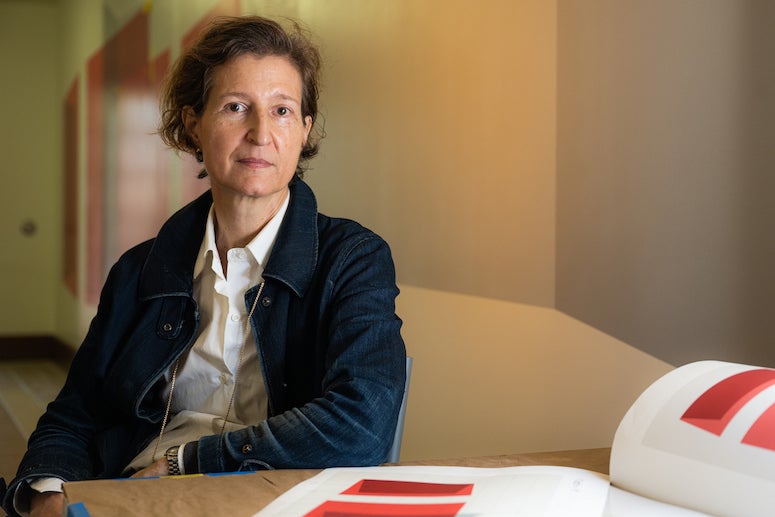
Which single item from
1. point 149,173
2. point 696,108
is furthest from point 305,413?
point 149,173

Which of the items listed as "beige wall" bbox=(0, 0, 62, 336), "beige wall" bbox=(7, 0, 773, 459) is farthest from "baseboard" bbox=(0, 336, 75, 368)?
"beige wall" bbox=(7, 0, 773, 459)

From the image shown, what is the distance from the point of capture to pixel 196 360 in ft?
4.49

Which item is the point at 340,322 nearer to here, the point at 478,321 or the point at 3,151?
the point at 478,321

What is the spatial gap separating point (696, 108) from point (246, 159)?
681 millimetres

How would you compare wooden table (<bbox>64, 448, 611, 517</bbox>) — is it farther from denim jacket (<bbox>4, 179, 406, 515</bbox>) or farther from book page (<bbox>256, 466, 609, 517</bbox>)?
denim jacket (<bbox>4, 179, 406, 515</bbox>)

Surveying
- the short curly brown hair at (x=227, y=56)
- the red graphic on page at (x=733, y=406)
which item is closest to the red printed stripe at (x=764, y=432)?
the red graphic on page at (x=733, y=406)

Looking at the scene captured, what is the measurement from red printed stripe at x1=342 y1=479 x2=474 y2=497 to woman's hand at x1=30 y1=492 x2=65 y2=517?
0.57m

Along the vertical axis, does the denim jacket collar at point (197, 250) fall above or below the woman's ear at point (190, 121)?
below

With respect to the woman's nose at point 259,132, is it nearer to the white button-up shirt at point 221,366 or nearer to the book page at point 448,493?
the white button-up shirt at point 221,366

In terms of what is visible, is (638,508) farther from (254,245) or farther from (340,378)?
(254,245)

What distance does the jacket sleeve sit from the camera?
1113 millimetres

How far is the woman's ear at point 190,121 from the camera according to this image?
1.50m

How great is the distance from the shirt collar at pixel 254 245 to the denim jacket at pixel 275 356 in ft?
0.06

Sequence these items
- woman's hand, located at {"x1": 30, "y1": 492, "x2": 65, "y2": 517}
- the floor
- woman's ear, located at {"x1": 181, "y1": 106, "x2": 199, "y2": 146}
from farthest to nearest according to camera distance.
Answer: the floor < woman's ear, located at {"x1": 181, "y1": 106, "x2": 199, "y2": 146} < woman's hand, located at {"x1": 30, "y1": 492, "x2": 65, "y2": 517}
